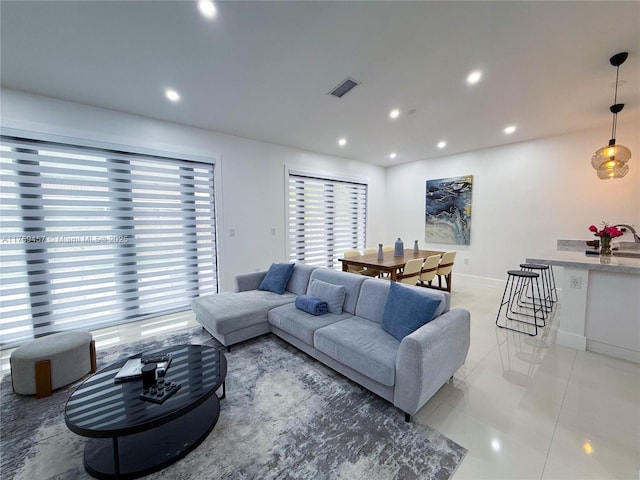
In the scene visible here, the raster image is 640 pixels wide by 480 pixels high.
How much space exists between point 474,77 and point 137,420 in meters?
3.99

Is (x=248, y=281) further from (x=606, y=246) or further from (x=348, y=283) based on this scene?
(x=606, y=246)

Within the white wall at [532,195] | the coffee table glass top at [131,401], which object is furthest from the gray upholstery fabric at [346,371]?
the white wall at [532,195]

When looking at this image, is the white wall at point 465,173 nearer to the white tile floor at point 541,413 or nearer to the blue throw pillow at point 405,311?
the white tile floor at point 541,413

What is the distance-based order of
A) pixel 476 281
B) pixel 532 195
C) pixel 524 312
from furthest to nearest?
pixel 476 281 < pixel 532 195 < pixel 524 312

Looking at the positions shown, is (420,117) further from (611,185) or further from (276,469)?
(276,469)

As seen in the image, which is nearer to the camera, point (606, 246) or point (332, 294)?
point (332, 294)

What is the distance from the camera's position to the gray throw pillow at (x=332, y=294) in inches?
111

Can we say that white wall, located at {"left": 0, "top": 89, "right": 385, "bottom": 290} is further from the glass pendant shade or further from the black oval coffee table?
the glass pendant shade

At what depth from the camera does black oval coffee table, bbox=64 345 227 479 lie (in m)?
1.35

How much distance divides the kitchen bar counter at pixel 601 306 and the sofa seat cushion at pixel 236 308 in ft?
10.5

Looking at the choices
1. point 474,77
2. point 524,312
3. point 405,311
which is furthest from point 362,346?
point 524,312

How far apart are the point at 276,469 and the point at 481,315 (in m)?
3.58

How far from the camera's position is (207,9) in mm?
1827

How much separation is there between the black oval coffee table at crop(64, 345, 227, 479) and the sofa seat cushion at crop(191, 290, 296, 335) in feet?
2.63
